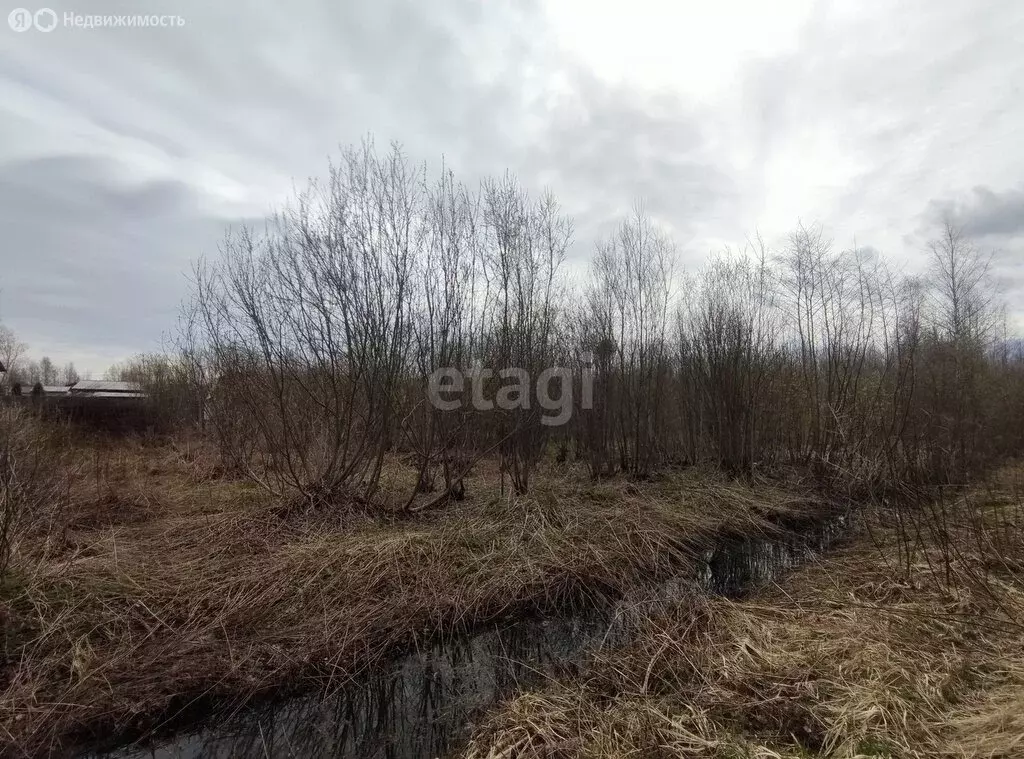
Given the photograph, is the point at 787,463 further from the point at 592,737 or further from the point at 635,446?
the point at 592,737

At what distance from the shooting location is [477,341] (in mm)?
8625

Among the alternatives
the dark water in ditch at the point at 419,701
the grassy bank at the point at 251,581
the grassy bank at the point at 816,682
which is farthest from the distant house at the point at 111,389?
the grassy bank at the point at 816,682

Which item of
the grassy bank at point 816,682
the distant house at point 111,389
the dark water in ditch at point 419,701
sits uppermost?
the distant house at point 111,389

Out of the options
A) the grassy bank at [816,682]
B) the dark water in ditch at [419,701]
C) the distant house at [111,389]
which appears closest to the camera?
the grassy bank at [816,682]

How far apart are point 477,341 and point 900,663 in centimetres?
652

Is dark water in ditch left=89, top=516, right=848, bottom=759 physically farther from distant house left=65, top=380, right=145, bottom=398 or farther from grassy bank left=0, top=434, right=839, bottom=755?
distant house left=65, top=380, right=145, bottom=398

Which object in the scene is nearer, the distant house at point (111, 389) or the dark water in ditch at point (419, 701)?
the dark water in ditch at point (419, 701)

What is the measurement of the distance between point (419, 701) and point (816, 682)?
2794 millimetres

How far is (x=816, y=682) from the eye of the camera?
11.2 feet

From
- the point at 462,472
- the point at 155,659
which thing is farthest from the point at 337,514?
the point at 155,659

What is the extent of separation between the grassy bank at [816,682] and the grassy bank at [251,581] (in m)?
1.63

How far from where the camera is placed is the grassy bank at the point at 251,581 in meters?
3.73

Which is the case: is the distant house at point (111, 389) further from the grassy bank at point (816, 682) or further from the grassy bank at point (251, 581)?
the grassy bank at point (816, 682)

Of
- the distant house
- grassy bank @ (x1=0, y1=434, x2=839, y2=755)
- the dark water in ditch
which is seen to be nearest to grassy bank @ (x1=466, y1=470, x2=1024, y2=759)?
the dark water in ditch
